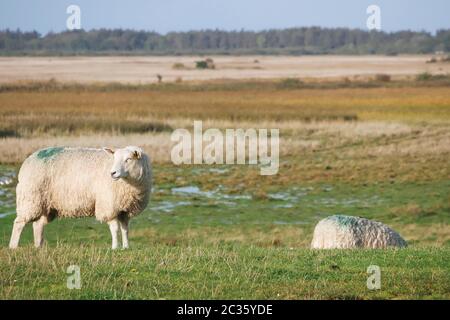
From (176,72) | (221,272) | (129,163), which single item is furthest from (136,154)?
(176,72)

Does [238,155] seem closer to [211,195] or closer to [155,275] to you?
[211,195]

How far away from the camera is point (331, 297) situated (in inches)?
374

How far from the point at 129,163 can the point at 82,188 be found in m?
0.93

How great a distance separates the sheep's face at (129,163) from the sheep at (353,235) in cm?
335

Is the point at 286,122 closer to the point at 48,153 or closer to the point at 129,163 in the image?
the point at 48,153

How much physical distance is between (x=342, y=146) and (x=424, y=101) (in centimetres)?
2995

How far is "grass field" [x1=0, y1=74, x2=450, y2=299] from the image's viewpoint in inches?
404

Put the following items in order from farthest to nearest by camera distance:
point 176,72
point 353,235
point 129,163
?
point 176,72 < point 353,235 < point 129,163

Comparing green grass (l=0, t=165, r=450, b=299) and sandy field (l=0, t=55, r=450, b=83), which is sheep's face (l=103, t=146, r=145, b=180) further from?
sandy field (l=0, t=55, r=450, b=83)

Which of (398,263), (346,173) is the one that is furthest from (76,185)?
(346,173)

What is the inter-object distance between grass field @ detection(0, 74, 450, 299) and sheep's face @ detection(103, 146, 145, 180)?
115cm

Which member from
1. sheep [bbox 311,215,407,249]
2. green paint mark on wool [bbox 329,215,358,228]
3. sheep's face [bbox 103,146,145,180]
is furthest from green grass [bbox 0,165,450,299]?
green paint mark on wool [bbox 329,215,358,228]

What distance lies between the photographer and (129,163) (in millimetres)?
14281

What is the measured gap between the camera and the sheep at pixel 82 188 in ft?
47.3
